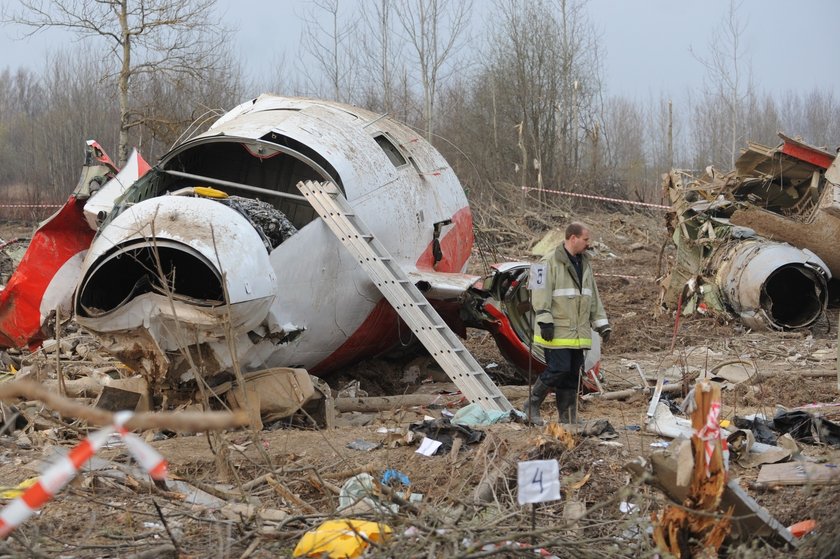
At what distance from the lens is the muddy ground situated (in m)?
4.23

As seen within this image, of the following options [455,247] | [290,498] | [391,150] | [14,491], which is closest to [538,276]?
[391,150]

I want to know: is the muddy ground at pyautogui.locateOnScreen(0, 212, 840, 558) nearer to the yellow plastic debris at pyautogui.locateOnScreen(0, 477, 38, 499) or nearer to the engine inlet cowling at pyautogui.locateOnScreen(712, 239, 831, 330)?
the yellow plastic debris at pyautogui.locateOnScreen(0, 477, 38, 499)

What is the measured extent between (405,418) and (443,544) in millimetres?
3761

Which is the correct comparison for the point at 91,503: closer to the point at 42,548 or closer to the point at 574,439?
the point at 42,548

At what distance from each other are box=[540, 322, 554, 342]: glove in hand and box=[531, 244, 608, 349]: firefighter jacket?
0.09 ft

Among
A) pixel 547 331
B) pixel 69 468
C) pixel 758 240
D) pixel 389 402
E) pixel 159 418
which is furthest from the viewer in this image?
pixel 758 240

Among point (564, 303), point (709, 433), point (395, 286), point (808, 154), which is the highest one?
point (808, 154)

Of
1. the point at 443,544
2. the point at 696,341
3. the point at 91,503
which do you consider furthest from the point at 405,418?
the point at 696,341

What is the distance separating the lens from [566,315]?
25.0 ft

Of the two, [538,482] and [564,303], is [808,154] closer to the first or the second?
[564,303]

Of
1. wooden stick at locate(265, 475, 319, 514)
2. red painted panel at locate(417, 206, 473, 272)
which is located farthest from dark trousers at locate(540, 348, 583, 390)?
wooden stick at locate(265, 475, 319, 514)

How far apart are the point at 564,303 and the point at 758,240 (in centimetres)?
647

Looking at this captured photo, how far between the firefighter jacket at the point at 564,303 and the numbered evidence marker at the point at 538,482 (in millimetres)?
3650

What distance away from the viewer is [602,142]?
39.3 metres
